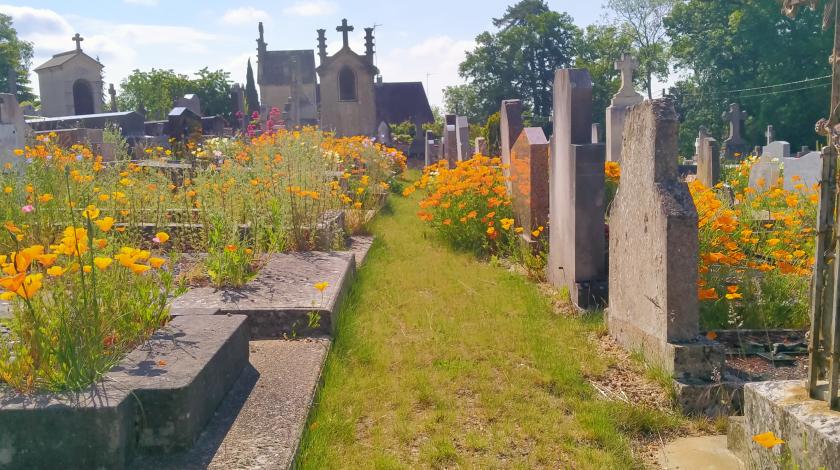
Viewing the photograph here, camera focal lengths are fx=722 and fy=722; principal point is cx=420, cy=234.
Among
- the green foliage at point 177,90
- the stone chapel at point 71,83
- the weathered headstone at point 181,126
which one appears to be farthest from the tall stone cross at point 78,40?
the weathered headstone at point 181,126

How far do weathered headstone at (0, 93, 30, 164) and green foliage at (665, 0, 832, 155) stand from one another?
30.7 meters

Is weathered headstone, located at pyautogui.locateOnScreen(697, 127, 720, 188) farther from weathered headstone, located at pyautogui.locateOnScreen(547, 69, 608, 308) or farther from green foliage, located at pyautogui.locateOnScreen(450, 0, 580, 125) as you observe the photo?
green foliage, located at pyautogui.locateOnScreen(450, 0, 580, 125)

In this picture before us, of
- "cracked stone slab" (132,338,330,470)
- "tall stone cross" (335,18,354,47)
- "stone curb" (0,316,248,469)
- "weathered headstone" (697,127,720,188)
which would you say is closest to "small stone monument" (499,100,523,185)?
"weathered headstone" (697,127,720,188)

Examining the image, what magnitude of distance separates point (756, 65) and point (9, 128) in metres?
34.0

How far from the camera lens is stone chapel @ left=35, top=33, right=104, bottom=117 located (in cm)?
3431

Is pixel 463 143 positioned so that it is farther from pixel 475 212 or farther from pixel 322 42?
pixel 322 42

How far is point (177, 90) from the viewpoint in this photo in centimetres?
5091

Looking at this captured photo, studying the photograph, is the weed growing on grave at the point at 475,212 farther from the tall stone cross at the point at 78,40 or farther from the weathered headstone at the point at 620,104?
the tall stone cross at the point at 78,40

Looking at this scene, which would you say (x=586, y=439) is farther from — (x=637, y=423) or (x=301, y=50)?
(x=301, y=50)

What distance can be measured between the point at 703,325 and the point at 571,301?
44.1 inches

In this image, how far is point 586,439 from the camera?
133 inches

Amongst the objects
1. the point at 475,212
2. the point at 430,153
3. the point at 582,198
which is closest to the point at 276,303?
the point at 582,198

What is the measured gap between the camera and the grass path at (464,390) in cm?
324

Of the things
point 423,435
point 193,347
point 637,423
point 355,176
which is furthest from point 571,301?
point 355,176
